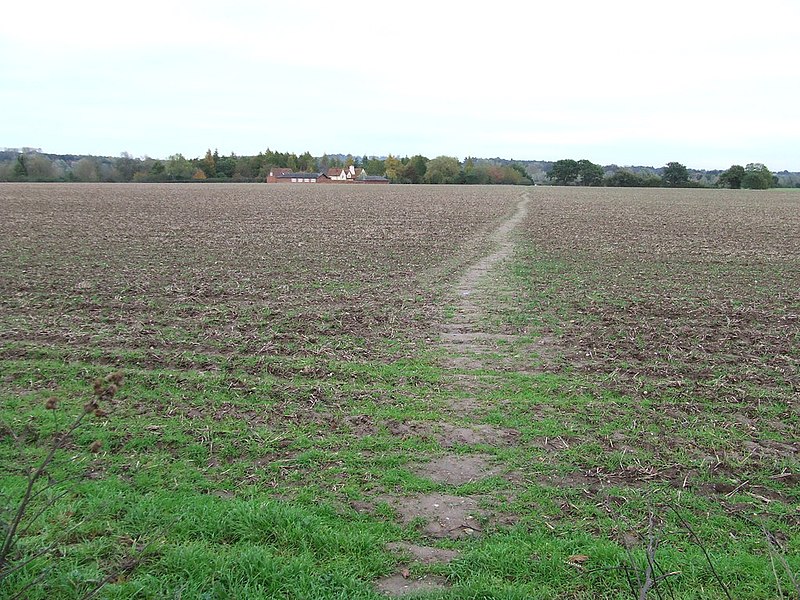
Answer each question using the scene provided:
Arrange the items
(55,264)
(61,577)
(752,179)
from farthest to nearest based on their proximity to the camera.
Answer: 1. (752,179)
2. (55,264)
3. (61,577)

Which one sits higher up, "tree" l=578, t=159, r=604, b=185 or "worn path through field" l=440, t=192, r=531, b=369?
"tree" l=578, t=159, r=604, b=185

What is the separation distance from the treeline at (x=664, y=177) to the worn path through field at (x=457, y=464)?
110 meters

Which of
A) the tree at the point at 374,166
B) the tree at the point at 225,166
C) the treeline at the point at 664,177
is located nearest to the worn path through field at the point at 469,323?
the treeline at the point at 664,177

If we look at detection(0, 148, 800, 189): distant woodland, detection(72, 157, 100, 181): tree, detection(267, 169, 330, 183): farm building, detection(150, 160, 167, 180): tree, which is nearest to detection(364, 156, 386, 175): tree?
detection(0, 148, 800, 189): distant woodland

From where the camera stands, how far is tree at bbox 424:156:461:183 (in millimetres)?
116750

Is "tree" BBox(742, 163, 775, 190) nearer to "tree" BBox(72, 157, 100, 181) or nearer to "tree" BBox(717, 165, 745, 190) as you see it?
"tree" BBox(717, 165, 745, 190)

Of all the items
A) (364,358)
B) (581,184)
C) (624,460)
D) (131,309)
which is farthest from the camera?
(581,184)

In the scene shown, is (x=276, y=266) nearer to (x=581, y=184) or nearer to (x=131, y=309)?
(x=131, y=309)

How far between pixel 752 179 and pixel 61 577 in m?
118

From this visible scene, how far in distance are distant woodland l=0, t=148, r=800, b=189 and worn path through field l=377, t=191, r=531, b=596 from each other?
107346 mm

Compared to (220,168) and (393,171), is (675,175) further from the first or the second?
(220,168)

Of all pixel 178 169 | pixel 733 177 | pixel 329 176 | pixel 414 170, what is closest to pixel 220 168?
pixel 178 169

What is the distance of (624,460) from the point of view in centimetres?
521

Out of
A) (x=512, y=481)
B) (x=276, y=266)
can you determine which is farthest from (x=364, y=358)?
(x=276, y=266)
